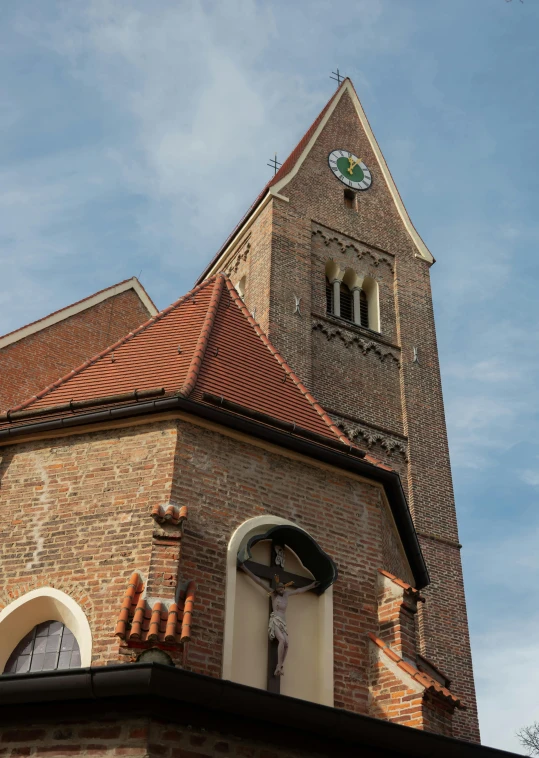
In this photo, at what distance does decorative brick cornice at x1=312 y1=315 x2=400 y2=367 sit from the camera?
22.5 meters

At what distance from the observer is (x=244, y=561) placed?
9203 millimetres

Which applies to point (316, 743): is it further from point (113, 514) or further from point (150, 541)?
point (113, 514)

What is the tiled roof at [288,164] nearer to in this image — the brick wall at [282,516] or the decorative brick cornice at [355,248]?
the decorative brick cornice at [355,248]

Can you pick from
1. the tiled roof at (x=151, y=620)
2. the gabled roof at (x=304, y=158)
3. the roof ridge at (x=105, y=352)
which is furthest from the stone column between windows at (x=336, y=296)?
the tiled roof at (x=151, y=620)

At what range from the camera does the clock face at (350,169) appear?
27.1 meters

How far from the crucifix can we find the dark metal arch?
8 centimetres

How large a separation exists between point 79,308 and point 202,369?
27.1ft

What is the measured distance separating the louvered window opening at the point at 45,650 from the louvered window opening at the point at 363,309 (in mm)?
16400

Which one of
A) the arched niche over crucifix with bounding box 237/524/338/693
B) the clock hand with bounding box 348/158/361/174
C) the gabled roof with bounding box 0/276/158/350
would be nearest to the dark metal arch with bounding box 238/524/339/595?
the arched niche over crucifix with bounding box 237/524/338/693

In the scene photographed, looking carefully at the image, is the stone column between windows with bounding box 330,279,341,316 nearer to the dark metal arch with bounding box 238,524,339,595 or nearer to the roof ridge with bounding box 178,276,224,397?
the roof ridge with bounding box 178,276,224,397

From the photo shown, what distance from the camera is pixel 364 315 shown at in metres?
24.4

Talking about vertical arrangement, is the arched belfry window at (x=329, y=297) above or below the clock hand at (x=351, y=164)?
below

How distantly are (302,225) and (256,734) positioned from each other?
1831 cm

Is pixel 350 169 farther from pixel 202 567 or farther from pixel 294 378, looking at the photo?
pixel 202 567
